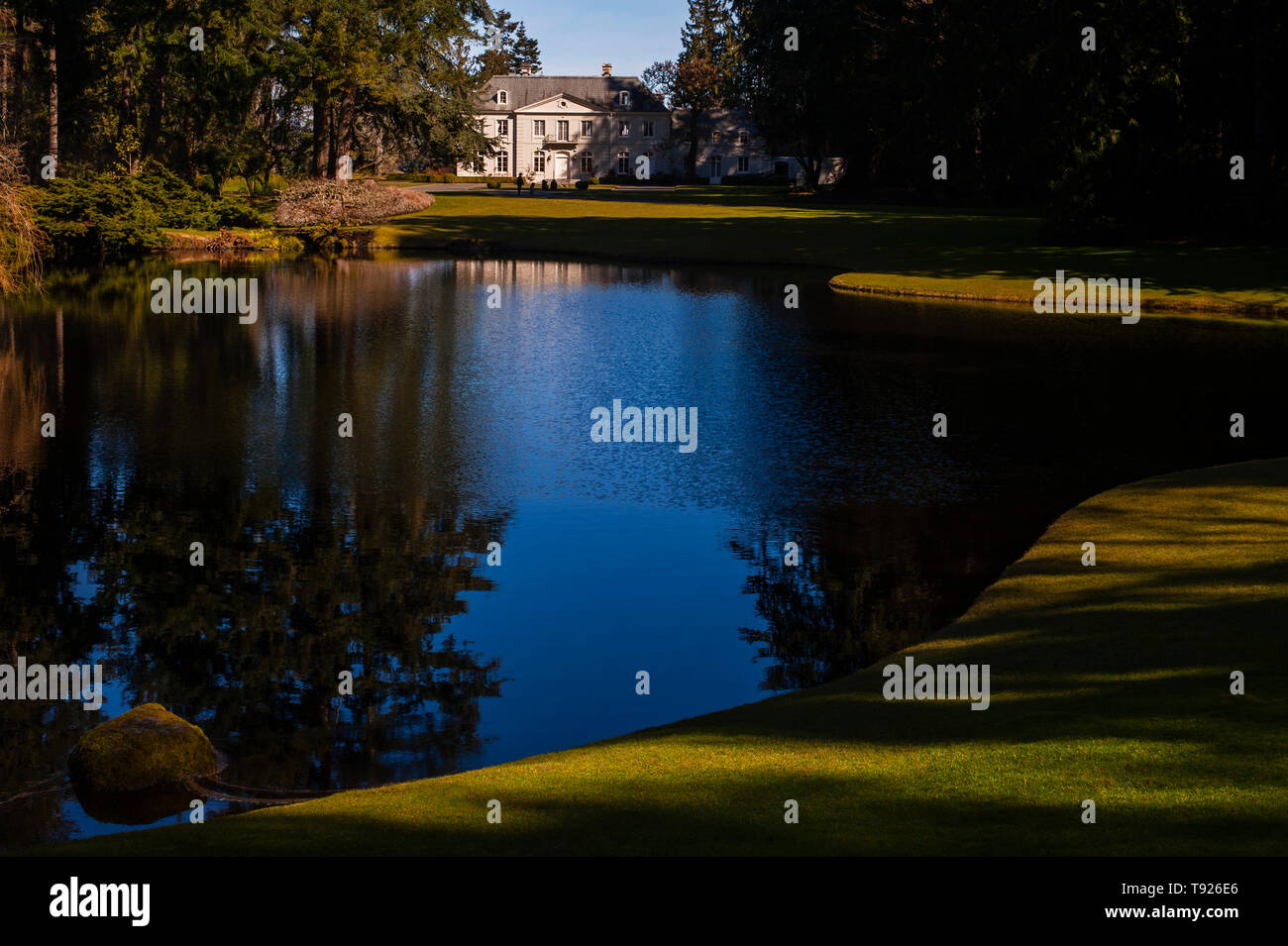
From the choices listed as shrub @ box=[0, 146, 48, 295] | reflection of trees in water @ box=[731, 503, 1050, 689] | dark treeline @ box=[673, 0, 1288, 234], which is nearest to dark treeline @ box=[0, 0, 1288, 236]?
dark treeline @ box=[673, 0, 1288, 234]

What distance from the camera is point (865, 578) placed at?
45.9 ft

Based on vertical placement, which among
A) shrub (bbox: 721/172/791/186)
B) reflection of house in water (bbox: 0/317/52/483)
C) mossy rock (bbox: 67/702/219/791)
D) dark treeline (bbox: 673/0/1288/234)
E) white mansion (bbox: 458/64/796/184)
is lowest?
mossy rock (bbox: 67/702/219/791)

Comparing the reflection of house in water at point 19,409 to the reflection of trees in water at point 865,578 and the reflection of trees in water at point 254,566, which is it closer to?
the reflection of trees in water at point 254,566

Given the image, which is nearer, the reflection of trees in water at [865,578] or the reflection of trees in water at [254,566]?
the reflection of trees in water at [254,566]

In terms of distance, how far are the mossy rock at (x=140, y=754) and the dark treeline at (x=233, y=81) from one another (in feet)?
167

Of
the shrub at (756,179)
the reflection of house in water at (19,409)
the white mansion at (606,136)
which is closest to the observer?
the reflection of house in water at (19,409)

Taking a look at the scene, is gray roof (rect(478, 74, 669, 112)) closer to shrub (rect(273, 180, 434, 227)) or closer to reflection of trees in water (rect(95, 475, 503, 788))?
shrub (rect(273, 180, 434, 227))

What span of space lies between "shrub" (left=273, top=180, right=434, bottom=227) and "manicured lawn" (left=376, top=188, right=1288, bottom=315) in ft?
4.25

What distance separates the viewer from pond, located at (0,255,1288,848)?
10672 millimetres

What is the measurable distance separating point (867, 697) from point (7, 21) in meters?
57.4

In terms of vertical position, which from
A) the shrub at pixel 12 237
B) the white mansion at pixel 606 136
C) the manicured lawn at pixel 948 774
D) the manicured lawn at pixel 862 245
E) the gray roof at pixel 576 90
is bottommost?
the manicured lawn at pixel 948 774

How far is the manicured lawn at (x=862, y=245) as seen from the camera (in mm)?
42969

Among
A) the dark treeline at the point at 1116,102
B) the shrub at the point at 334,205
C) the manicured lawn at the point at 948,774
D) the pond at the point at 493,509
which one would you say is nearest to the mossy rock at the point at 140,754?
the pond at the point at 493,509
